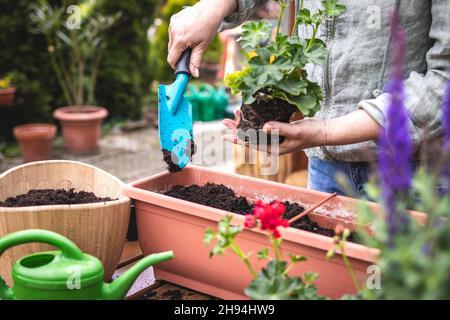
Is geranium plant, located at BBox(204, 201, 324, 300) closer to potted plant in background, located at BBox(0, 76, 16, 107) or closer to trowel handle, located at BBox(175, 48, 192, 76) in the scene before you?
trowel handle, located at BBox(175, 48, 192, 76)

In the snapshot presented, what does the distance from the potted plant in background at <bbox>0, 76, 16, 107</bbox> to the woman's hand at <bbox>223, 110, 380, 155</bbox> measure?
427 centimetres

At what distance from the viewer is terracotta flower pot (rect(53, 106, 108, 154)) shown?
550 cm

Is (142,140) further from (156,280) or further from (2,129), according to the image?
(156,280)

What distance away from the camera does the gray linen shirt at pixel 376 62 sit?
1.31 metres

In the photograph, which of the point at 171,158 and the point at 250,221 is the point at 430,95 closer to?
the point at 250,221

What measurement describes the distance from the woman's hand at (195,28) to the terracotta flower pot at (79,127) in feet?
13.5

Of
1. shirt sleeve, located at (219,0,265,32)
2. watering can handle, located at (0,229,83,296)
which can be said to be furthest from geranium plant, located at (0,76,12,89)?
watering can handle, located at (0,229,83,296)

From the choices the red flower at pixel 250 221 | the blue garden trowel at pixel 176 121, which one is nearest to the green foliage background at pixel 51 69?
the blue garden trowel at pixel 176 121

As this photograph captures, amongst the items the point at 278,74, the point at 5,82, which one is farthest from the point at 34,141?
the point at 278,74

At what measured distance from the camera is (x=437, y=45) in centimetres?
134

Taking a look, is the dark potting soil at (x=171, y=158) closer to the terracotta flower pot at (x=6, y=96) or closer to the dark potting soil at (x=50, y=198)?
the dark potting soil at (x=50, y=198)

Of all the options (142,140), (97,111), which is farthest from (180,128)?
(142,140)

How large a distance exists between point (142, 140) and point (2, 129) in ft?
4.82

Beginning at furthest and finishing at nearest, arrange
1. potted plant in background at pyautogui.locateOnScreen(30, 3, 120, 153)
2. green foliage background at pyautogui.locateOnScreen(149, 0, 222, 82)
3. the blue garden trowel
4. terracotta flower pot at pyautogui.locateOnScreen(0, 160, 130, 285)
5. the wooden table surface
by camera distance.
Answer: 1. green foliage background at pyautogui.locateOnScreen(149, 0, 222, 82)
2. potted plant in background at pyautogui.locateOnScreen(30, 3, 120, 153)
3. the blue garden trowel
4. the wooden table surface
5. terracotta flower pot at pyautogui.locateOnScreen(0, 160, 130, 285)
